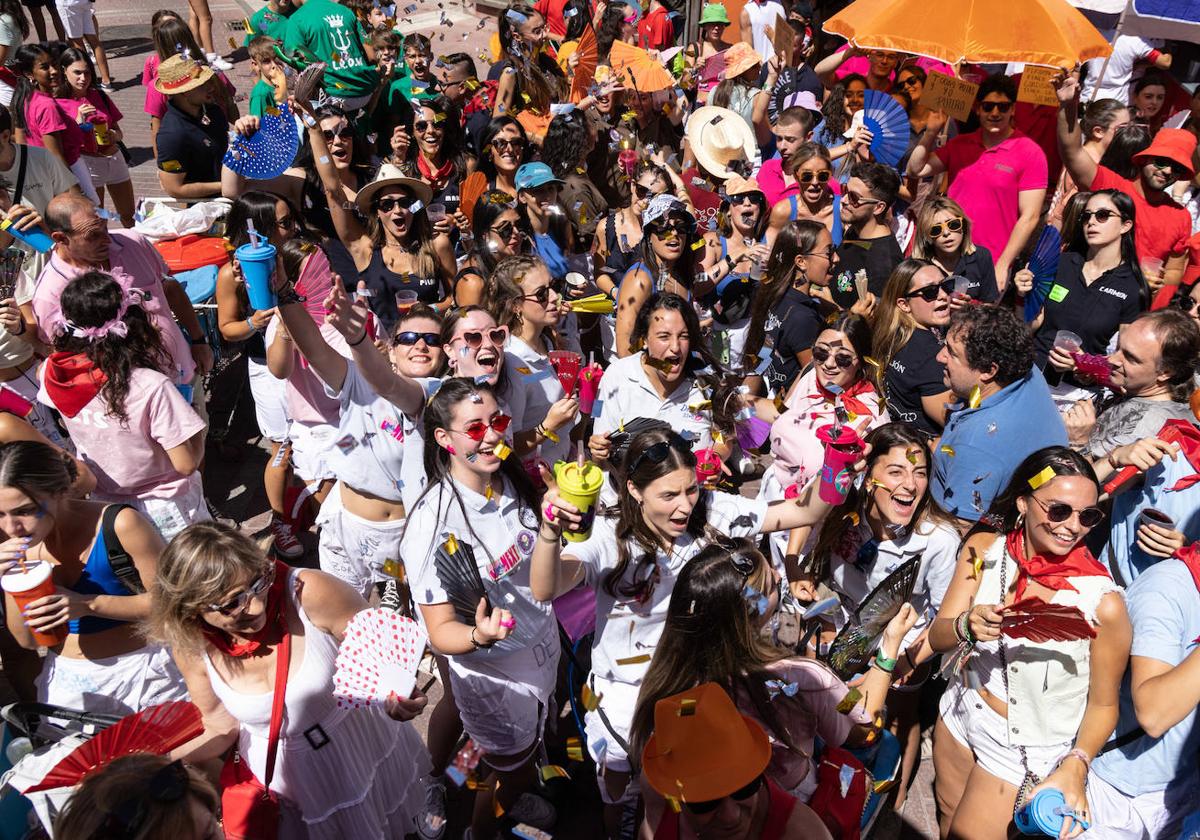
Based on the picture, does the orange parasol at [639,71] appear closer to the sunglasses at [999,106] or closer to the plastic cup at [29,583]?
the sunglasses at [999,106]

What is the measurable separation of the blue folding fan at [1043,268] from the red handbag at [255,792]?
507cm

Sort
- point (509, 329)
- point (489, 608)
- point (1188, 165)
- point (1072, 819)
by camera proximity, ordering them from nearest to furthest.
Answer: point (1072, 819), point (489, 608), point (509, 329), point (1188, 165)

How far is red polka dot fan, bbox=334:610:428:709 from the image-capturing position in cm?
286

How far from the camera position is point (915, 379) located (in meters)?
4.77

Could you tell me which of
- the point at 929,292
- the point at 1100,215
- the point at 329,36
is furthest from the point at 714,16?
the point at 929,292

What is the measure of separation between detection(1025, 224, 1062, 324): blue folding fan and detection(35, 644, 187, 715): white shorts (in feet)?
17.8

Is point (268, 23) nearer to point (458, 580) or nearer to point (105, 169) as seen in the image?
point (105, 169)

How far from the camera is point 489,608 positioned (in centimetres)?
320

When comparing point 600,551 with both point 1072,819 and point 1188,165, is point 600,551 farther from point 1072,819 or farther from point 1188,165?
point 1188,165

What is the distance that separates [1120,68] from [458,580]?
9.70m

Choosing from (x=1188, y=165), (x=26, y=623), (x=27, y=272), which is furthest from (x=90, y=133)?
(x=1188, y=165)

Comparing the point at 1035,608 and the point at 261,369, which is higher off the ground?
the point at 1035,608

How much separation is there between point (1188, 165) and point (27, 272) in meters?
7.56

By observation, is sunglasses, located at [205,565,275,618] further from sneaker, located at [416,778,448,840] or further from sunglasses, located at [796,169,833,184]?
sunglasses, located at [796,169,833,184]
